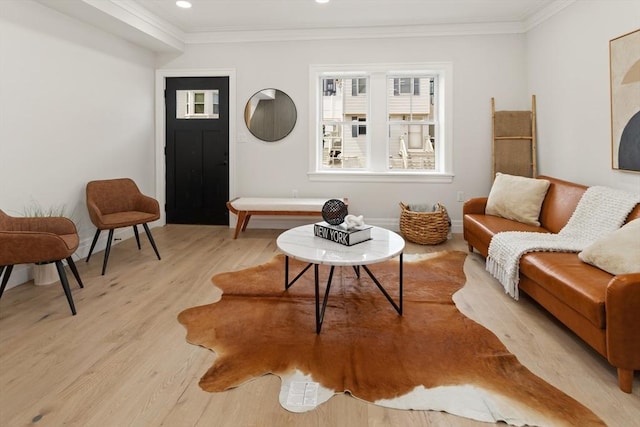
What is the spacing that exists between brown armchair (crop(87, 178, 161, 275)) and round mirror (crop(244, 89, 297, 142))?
1751 millimetres

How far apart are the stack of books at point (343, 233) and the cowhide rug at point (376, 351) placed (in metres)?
0.47

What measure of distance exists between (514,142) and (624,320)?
3.37 metres

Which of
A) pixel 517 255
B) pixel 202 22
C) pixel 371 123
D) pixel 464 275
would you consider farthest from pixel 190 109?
pixel 517 255

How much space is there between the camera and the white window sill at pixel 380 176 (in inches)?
193

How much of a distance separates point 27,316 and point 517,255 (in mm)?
3300

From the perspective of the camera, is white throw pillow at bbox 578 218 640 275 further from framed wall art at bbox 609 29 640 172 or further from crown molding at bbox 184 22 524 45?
crown molding at bbox 184 22 524 45

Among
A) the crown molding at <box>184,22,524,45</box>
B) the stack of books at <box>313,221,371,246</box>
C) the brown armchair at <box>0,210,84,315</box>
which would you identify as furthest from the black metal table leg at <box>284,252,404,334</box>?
the crown molding at <box>184,22,524,45</box>

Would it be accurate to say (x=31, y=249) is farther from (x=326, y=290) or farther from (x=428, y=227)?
(x=428, y=227)

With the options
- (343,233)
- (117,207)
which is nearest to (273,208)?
(117,207)

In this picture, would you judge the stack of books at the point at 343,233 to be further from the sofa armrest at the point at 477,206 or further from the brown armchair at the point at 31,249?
the sofa armrest at the point at 477,206

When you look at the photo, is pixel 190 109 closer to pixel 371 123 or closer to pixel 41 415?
pixel 371 123

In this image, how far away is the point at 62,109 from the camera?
11.8 feet

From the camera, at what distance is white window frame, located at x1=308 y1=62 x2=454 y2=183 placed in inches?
190

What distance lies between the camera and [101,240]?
13.7ft
